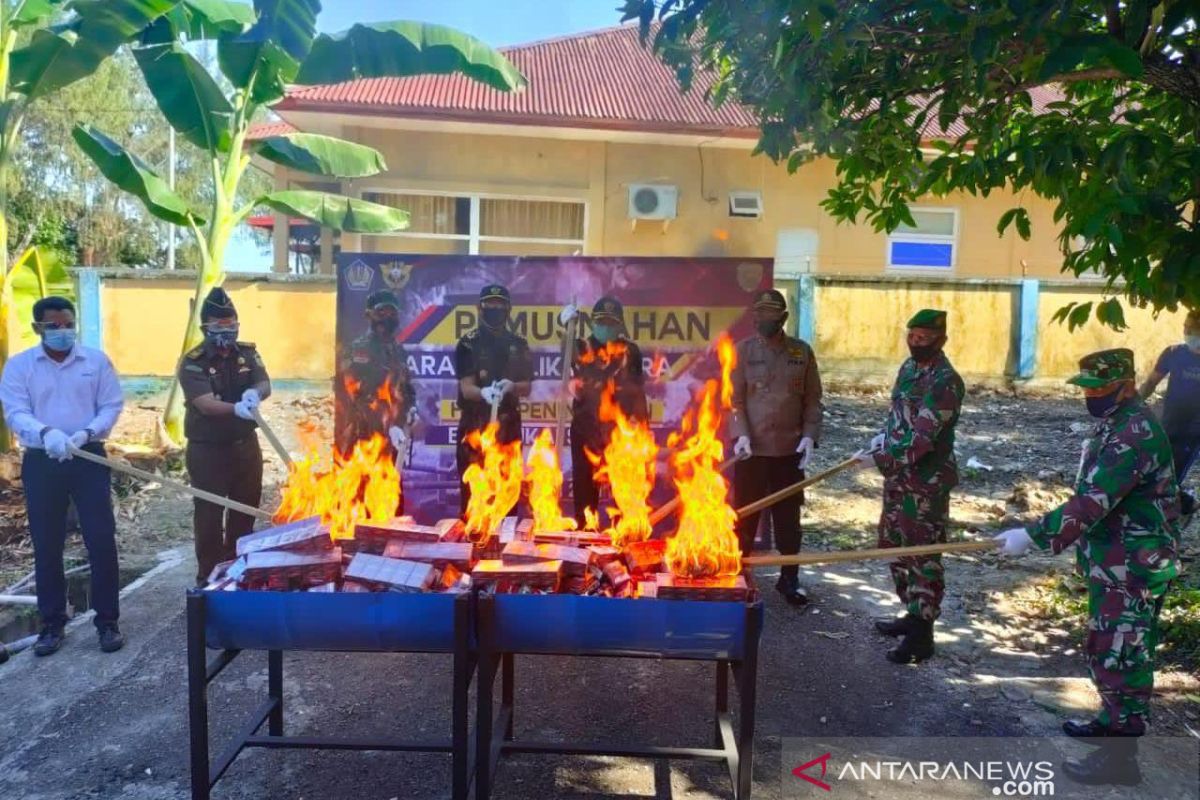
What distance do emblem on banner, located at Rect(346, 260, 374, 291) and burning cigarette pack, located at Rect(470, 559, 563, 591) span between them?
13.3 feet

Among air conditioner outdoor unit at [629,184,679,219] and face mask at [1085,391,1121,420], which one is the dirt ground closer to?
face mask at [1085,391,1121,420]

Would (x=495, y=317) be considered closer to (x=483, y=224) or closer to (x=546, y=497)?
(x=546, y=497)

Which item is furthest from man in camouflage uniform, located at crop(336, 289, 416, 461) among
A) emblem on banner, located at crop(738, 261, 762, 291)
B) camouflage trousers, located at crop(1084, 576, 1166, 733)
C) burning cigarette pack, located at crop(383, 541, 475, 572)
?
camouflage trousers, located at crop(1084, 576, 1166, 733)

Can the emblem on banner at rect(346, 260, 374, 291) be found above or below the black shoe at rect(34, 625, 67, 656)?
above

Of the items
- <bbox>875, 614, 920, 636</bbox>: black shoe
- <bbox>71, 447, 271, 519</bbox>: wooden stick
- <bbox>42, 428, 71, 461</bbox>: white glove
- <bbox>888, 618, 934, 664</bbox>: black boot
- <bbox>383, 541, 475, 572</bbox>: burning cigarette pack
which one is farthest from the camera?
<bbox>875, 614, 920, 636</bbox>: black shoe

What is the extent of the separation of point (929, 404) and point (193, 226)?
7.14 meters

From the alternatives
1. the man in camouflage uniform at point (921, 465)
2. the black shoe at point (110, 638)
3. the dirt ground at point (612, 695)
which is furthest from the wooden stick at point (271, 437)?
the man in camouflage uniform at point (921, 465)

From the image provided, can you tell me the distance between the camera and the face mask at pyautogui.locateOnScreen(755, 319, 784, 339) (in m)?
5.72

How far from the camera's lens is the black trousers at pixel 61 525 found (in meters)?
4.96

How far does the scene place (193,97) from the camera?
7.50 meters

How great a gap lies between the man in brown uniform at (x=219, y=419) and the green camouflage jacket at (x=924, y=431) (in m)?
3.90

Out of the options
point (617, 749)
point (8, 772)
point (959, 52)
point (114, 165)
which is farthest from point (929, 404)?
point (114, 165)

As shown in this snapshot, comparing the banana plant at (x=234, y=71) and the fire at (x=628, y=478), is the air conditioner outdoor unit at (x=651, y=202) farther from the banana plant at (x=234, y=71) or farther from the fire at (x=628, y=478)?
the fire at (x=628, y=478)

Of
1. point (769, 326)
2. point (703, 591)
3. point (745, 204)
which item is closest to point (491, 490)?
point (703, 591)
